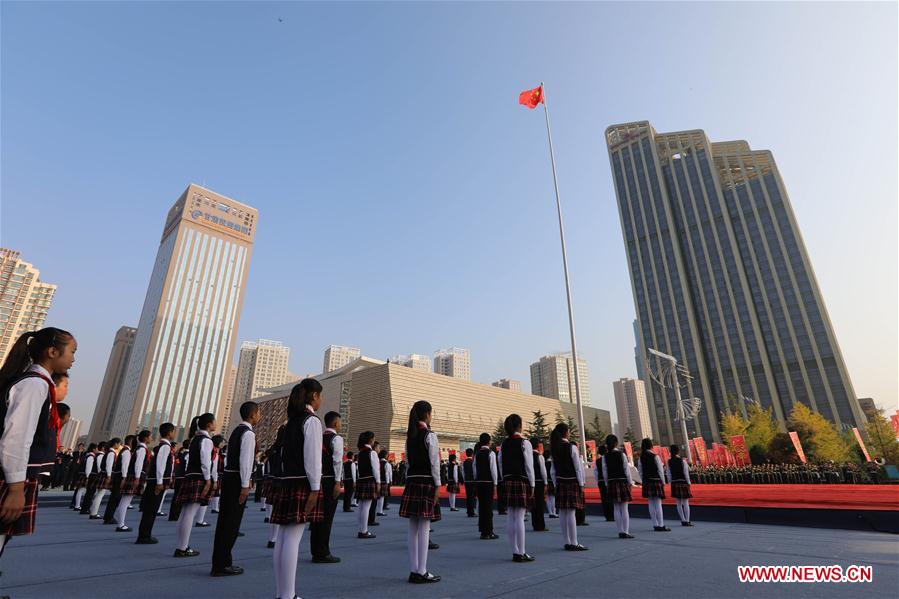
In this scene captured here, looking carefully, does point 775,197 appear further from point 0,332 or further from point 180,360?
point 0,332

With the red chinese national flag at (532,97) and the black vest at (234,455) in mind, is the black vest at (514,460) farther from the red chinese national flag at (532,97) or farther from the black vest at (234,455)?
the red chinese national flag at (532,97)

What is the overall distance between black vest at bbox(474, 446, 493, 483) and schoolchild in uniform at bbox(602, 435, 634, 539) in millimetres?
2304

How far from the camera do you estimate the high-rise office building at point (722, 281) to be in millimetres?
75688

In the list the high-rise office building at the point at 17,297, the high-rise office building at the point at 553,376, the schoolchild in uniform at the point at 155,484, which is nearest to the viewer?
the schoolchild in uniform at the point at 155,484

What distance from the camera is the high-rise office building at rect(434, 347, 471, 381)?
131500 mm

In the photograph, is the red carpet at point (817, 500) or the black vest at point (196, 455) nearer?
the black vest at point (196, 455)

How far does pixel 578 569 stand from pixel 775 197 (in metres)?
104

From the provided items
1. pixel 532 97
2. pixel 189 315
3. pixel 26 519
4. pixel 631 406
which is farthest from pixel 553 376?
pixel 26 519

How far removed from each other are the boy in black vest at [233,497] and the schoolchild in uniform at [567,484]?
436 centimetres

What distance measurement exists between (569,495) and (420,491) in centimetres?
284

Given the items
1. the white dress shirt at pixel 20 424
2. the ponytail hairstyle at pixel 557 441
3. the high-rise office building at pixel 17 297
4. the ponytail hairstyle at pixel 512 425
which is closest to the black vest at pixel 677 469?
the ponytail hairstyle at pixel 557 441

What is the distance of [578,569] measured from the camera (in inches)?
190

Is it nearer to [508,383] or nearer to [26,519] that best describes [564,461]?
[26,519]

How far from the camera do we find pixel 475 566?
522 centimetres
